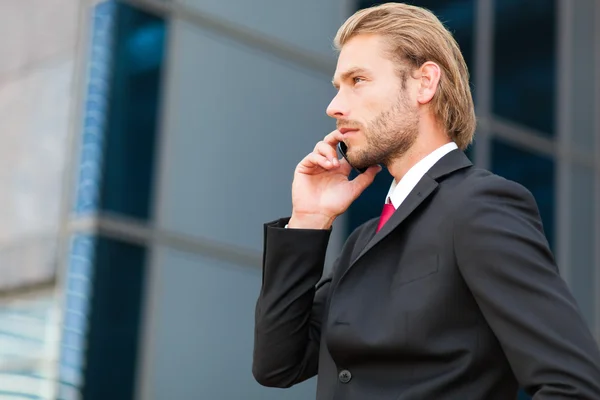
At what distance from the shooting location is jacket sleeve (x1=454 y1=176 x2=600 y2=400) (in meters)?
1.81

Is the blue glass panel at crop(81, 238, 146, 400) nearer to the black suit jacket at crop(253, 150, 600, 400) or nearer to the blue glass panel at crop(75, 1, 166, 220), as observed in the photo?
the blue glass panel at crop(75, 1, 166, 220)

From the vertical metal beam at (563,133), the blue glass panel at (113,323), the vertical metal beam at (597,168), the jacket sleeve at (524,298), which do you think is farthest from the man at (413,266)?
the vertical metal beam at (597,168)

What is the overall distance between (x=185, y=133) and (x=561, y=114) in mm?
4069

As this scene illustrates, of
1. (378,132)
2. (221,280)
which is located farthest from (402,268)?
(221,280)

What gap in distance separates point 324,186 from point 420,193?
35 centimetres

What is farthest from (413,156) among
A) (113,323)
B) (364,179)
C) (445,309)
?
(113,323)

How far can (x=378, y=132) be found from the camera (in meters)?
2.25

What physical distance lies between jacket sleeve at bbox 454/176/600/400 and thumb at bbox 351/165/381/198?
397 millimetres

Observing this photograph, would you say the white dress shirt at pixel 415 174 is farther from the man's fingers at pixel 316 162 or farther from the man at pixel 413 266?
the man's fingers at pixel 316 162

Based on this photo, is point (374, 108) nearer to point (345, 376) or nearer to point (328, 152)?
point (328, 152)

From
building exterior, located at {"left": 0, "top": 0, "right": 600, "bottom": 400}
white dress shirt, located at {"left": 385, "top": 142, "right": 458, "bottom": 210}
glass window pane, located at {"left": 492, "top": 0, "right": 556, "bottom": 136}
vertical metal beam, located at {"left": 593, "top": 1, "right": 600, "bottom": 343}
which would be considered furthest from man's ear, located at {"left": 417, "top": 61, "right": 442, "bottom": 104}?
vertical metal beam, located at {"left": 593, "top": 1, "right": 600, "bottom": 343}

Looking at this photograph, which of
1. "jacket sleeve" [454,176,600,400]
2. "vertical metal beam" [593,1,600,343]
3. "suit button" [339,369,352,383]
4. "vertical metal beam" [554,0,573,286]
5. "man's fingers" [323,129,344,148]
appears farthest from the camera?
"vertical metal beam" [593,1,600,343]

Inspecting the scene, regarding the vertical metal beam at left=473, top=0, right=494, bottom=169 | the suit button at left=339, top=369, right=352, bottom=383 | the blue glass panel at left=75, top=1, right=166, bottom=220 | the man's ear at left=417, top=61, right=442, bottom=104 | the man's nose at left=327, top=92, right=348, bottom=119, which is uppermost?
the vertical metal beam at left=473, top=0, right=494, bottom=169

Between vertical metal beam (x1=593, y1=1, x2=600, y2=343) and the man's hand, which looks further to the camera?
vertical metal beam (x1=593, y1=1, x2=600, y2=343)
